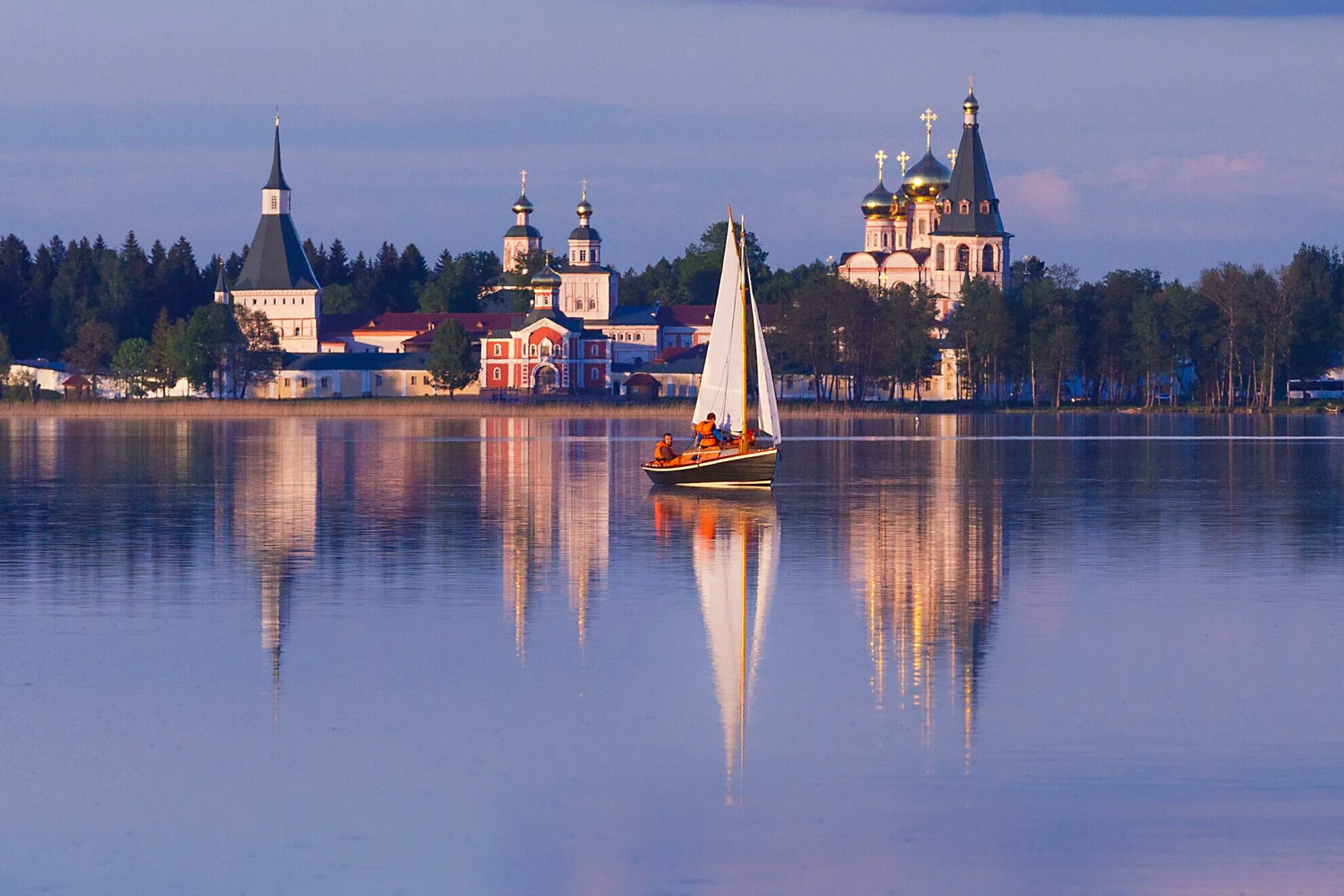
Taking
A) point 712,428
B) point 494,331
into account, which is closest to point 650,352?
point 494,331

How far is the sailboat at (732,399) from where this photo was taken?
4550 centimetres

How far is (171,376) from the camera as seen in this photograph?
14775 cm

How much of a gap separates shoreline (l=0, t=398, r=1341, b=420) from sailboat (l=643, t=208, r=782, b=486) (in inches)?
2816

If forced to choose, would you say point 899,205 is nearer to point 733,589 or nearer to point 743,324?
point 743,324

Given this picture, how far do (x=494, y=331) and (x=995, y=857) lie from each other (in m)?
166

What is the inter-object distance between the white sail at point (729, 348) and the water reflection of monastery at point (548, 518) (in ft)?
11.3

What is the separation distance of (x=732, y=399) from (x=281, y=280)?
145513 mm

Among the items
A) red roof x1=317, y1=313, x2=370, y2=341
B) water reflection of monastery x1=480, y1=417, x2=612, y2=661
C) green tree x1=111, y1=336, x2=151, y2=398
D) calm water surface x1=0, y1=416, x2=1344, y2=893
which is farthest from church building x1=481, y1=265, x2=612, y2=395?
calm water surface x1=0, y1=416, x2=1344, y2=893

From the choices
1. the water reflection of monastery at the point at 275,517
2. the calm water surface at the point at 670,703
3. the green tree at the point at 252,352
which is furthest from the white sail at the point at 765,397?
the green tree at the point at 252,352

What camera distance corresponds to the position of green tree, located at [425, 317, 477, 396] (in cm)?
15812

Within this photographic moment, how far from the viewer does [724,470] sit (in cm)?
4609

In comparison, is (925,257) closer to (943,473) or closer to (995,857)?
(943,473)

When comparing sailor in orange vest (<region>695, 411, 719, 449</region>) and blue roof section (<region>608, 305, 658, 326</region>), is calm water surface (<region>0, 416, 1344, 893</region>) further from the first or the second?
blue roof section (<region>608, 305, 658, 326</region>)

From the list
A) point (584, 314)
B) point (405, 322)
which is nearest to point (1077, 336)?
point (584, 314)
